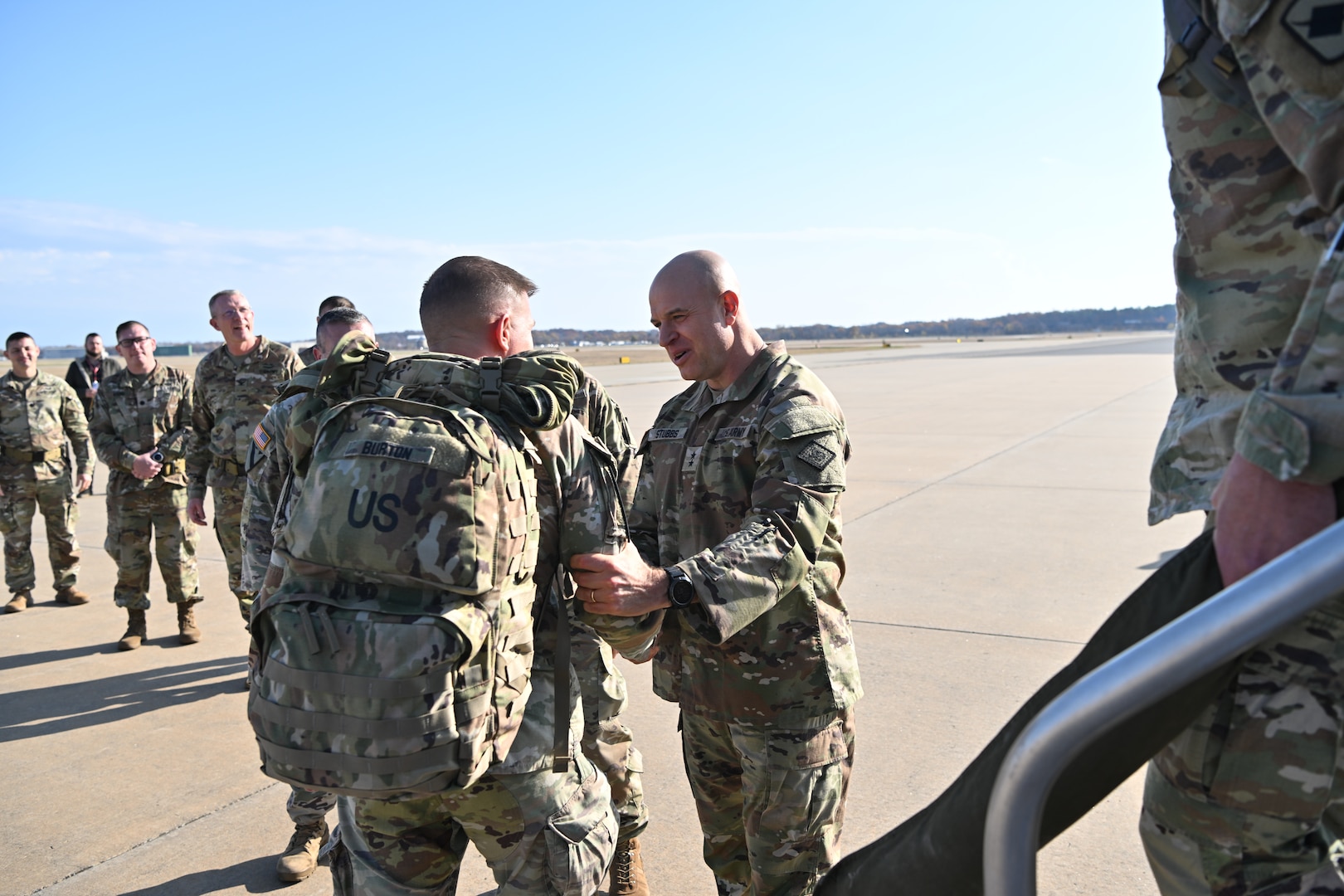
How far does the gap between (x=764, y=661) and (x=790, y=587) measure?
0.87 ft

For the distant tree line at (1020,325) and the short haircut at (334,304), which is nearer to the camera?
the short haircut at (334,304)

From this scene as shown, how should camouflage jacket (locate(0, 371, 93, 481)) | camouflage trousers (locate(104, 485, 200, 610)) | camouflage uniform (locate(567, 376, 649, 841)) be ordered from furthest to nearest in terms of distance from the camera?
camouflage jacket (locate(0, 371, 93, 481)) → camouflage trousers (locate(104, 485, 200, 610)) → camouflage uniform (locate(567, 376, 649, 841))

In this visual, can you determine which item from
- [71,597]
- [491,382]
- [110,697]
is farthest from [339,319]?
[71,597]

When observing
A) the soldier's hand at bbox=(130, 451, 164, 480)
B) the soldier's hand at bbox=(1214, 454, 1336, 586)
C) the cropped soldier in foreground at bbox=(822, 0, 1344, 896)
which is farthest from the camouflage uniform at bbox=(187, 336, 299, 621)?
the soldier's hand at bbox=(1214, 454, 1336, 586)

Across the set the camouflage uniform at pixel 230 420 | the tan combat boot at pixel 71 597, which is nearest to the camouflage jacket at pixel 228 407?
the camouflage uniform at pixel 230 420

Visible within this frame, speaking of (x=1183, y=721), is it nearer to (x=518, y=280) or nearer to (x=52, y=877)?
(x=518, y=280)

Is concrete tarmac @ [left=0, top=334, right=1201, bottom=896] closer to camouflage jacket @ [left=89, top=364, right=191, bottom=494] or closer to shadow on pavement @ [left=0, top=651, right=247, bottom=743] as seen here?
shadow on pavement @ [left=0, top=651, right=247, bottom=743]

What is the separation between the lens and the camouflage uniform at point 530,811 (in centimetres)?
213

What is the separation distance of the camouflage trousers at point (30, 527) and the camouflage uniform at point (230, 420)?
235 cm

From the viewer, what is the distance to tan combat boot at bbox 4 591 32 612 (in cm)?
712

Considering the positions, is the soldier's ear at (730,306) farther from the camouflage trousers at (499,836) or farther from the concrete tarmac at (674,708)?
the concrete tarmac at (674,708)

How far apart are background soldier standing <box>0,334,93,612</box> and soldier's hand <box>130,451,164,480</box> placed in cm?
158

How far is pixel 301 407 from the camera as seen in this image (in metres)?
2.13

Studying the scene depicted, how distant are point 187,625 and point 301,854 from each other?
3.33 meters
